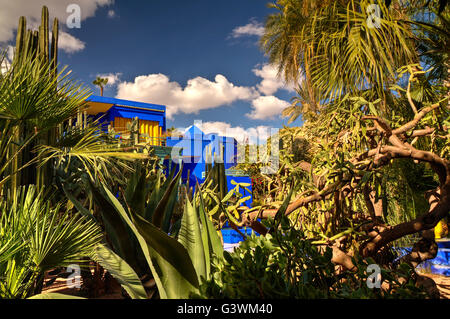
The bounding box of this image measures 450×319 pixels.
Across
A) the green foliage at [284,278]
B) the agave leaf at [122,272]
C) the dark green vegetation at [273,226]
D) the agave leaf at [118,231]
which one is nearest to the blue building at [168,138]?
the agave leaf at [118,231]

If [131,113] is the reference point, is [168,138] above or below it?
below

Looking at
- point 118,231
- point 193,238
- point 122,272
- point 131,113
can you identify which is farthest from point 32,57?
point 131,113

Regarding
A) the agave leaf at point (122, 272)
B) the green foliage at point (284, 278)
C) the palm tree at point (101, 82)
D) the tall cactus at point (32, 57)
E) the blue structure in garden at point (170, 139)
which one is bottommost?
the agave leaf at point (122, 272)

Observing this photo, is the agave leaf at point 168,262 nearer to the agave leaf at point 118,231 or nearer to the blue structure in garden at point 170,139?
the agave leaf at point 118,231

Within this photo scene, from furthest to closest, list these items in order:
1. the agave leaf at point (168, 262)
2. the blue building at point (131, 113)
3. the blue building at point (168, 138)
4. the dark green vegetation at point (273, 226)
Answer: the blue building at point (131, 113)
the blue building at point (168, 138)
the agave leaf at point (168, 262)
the dark green vegetation at point (273, 226)

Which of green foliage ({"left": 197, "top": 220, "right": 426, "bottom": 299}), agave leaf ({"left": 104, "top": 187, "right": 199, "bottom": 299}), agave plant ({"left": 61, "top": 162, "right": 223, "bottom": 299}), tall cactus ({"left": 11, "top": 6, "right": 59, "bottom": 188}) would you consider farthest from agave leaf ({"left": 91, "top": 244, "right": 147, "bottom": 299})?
tall cactus ({"left": 11, "top": 6, "right": 59, "bottom": 188})

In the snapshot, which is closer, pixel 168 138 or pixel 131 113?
pixel 168 138

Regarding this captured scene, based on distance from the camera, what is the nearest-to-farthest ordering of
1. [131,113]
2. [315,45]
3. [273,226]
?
[273,226], [315,45], [131,113]

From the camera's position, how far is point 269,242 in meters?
0.95

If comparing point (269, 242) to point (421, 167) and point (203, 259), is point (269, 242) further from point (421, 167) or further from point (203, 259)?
point (421, 167)

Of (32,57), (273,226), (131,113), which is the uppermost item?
(131,113)

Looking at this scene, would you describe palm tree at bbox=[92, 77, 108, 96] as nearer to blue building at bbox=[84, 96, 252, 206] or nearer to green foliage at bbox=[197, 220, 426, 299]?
blue building at bbox=[84, 96, 252, 206]

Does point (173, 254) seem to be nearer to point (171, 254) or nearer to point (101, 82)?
point (171, 254)

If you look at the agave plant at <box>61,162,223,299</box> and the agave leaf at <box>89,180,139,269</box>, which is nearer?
the agave plant at <box>61,162,223,299</box>
